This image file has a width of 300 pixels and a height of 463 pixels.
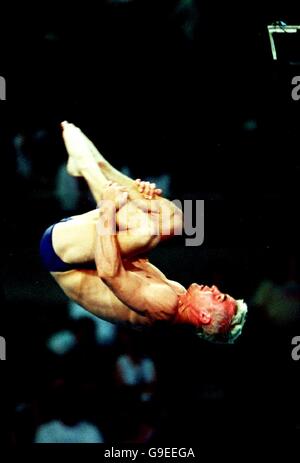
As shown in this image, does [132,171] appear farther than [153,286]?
Yes

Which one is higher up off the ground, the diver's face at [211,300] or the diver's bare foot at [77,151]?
the diver's bare foot at [77,151]

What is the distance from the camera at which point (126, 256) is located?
297cm

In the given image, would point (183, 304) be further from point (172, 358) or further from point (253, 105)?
point (253, 105)

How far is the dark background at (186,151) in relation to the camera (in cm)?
318

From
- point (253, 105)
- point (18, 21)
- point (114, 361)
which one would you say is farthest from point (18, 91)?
point (114, 361)

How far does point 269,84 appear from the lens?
3.22 m

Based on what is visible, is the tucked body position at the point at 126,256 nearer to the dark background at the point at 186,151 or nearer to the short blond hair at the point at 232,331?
the short blond hair at the point at 232,331

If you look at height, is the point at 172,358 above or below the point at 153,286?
below

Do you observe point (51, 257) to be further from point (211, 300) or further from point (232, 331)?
point (232, 331)

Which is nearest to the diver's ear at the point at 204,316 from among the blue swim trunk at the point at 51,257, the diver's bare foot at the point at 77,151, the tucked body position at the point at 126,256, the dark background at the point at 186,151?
the tucked body position at the point at 126,256

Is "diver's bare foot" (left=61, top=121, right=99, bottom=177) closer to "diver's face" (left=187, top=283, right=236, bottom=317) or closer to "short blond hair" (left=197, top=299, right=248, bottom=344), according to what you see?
"diver's face" (left=187, top=283, right=236, bottom=317)

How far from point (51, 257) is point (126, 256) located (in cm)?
31

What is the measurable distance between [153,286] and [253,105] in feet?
3.04

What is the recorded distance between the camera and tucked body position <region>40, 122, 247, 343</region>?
114 inches
